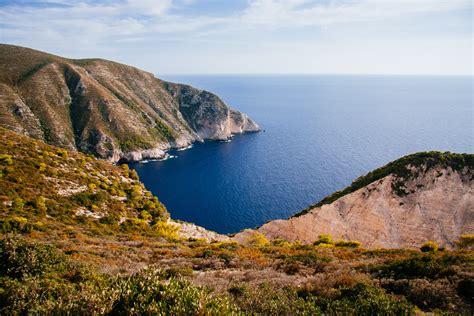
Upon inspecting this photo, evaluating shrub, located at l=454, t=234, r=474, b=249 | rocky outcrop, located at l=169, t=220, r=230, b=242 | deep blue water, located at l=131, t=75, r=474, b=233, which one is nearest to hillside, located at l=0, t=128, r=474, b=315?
shrub, located at l=454, t=234, r=474, b=249

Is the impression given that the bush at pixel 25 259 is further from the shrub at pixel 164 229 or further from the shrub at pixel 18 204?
the shrub at pixel 164 229

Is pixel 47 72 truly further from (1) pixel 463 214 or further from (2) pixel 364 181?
(1) pixel 463 214

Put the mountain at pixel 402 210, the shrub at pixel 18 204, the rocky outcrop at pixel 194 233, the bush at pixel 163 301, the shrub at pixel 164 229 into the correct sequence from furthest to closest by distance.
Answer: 1. the mountain at pixel 402 210
2. the rocky outcrop at pixel 194 233
3. the shrub at pixel 164 229
4. the shrub at pixel 18 204
5. the bush at pixel 163 301

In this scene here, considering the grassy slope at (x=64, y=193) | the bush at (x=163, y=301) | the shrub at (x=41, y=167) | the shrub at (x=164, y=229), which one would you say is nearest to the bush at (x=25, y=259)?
the bush at (x=163, y=301)

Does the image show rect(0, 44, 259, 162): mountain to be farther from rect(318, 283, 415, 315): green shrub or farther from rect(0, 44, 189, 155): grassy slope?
rect(318, 283, 415, 315): green shrub

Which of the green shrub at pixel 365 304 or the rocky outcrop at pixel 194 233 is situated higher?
the green shrub at pixel 365 304

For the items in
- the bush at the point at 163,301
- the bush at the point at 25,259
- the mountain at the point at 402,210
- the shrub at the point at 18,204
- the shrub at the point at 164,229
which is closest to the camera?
the bush at the point at 163,301
